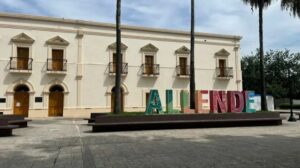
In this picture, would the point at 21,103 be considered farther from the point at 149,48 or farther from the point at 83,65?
the point at 149,48

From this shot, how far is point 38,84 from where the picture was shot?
24.5m

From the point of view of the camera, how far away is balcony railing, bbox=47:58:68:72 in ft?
81.8

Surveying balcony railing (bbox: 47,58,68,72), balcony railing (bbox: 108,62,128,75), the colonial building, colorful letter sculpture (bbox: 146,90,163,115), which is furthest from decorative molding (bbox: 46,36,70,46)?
colorful letter sculpture (bbox: 146,90,163,115)

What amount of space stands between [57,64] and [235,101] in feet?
48.5

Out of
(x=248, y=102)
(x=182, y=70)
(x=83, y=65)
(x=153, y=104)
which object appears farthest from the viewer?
→ (x=182, y=70)

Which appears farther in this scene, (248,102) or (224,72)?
(224,72)

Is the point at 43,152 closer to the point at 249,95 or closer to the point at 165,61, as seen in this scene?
the point at 249,95

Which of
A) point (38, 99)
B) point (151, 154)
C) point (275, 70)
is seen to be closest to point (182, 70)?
point (38, 99)

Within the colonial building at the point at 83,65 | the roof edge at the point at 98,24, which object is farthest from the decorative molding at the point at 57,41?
the roof edge at the point at 98,24

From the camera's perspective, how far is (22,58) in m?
24.2

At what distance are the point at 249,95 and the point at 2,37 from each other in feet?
59.8

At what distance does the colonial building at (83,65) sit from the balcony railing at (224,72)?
20 cm

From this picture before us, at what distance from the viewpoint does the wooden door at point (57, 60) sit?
25.2 m

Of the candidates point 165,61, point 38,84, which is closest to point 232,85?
point 165,61
